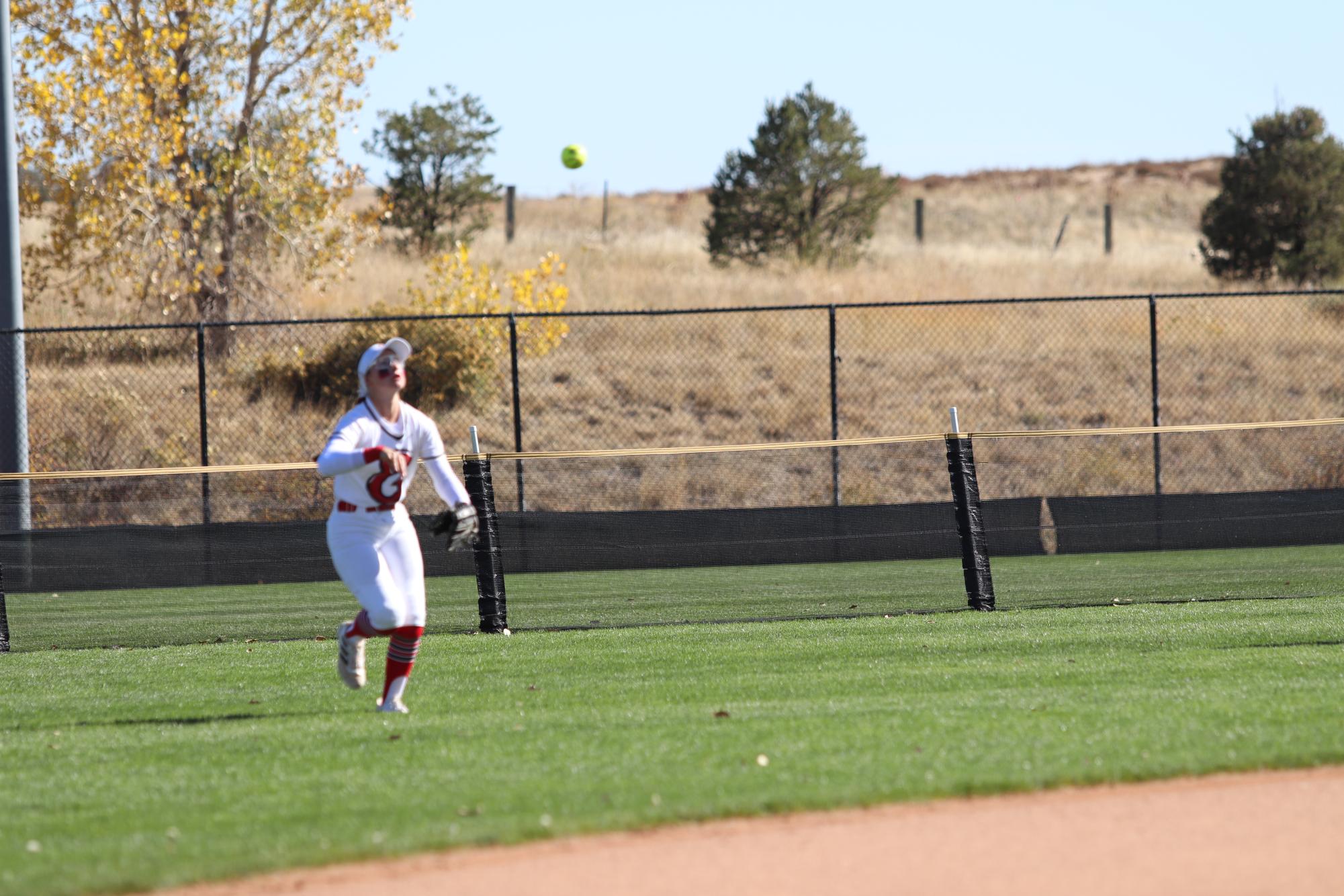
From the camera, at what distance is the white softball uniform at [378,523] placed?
7379mm

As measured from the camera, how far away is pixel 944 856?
4.95m

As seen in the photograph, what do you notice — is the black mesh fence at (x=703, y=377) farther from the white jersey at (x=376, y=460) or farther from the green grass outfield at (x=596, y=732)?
the white jersey at (x=376, y=460)

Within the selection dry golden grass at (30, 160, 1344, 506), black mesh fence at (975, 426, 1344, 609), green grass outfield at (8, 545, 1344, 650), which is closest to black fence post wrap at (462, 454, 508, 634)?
green grass outfield at (8, 545, 1344, 650)

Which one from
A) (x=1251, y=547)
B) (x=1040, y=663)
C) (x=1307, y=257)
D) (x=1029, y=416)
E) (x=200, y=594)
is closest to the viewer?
(x=1040, y=663)

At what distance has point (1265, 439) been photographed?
2578 centimetres

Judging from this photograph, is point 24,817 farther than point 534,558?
No

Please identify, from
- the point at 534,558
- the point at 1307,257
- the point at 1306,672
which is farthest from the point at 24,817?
the point at 1307,257

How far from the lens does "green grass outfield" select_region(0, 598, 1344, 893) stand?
5418 mm

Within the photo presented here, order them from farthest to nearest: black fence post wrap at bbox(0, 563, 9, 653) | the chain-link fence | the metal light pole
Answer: the chain-link fence < the metal light pole < black fence post wrap at bbox(0, 563, 9, 653)

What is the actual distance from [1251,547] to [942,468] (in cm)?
928

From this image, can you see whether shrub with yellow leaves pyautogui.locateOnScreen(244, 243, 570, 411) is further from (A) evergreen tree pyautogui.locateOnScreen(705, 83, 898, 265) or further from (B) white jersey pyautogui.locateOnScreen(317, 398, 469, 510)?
(B) white jersey pyautogui.locateOnScreen(317, 398, 469, 510)

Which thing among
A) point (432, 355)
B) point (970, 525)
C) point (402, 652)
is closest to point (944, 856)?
point (402, 652)

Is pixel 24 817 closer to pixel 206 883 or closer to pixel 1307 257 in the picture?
pixel 206 883

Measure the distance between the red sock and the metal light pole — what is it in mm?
9177
